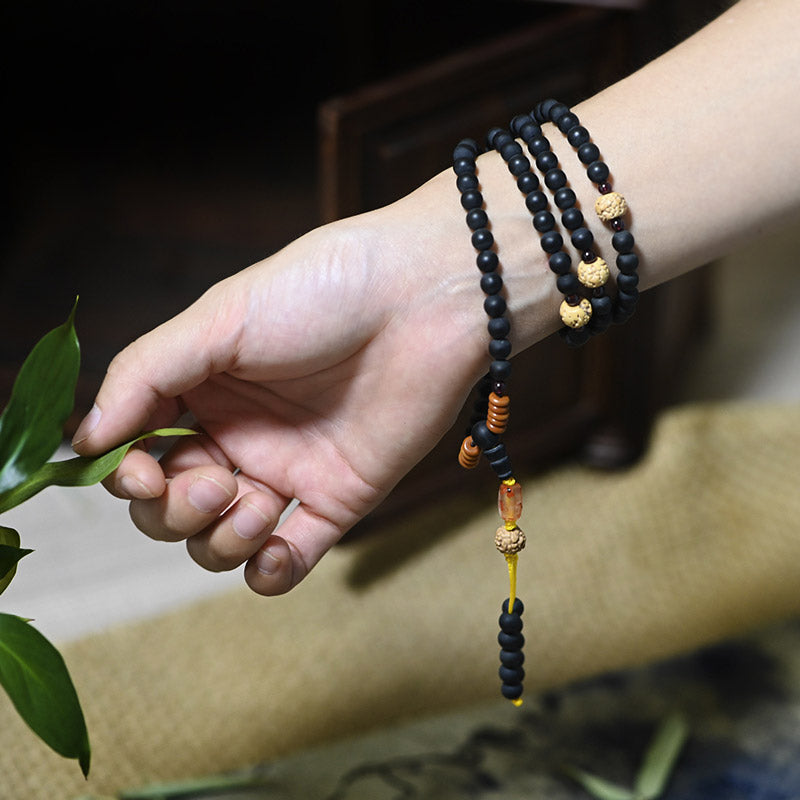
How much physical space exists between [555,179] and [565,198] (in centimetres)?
1

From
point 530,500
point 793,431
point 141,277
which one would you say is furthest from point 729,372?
point 141,277

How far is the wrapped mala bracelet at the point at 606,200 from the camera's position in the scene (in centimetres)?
60

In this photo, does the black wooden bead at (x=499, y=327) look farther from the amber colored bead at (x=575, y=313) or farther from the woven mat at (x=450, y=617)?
the woven mat at (x=450, y=617)

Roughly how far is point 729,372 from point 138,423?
3.28 ft

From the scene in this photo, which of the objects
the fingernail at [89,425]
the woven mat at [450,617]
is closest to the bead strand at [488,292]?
the fingernail at [89,425]

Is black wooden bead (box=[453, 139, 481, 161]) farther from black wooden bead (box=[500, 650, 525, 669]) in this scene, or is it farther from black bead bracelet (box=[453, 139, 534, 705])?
black wooden bead (box=[500, 650, 525, 669])

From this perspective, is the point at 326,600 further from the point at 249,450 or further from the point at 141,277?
the point at 141,277

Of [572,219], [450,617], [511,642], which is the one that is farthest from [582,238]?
[450,617]

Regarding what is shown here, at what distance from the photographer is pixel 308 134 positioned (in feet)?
4.61

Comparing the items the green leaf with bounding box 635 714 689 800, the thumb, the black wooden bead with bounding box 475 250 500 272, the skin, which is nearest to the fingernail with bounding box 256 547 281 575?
the skin

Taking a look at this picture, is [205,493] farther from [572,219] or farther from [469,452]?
[572,219]

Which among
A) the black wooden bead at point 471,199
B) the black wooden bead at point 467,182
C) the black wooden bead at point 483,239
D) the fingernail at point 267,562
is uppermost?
the black wooden bead at point 467,182

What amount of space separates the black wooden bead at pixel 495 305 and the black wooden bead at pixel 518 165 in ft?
0.23

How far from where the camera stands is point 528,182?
0.60 m
